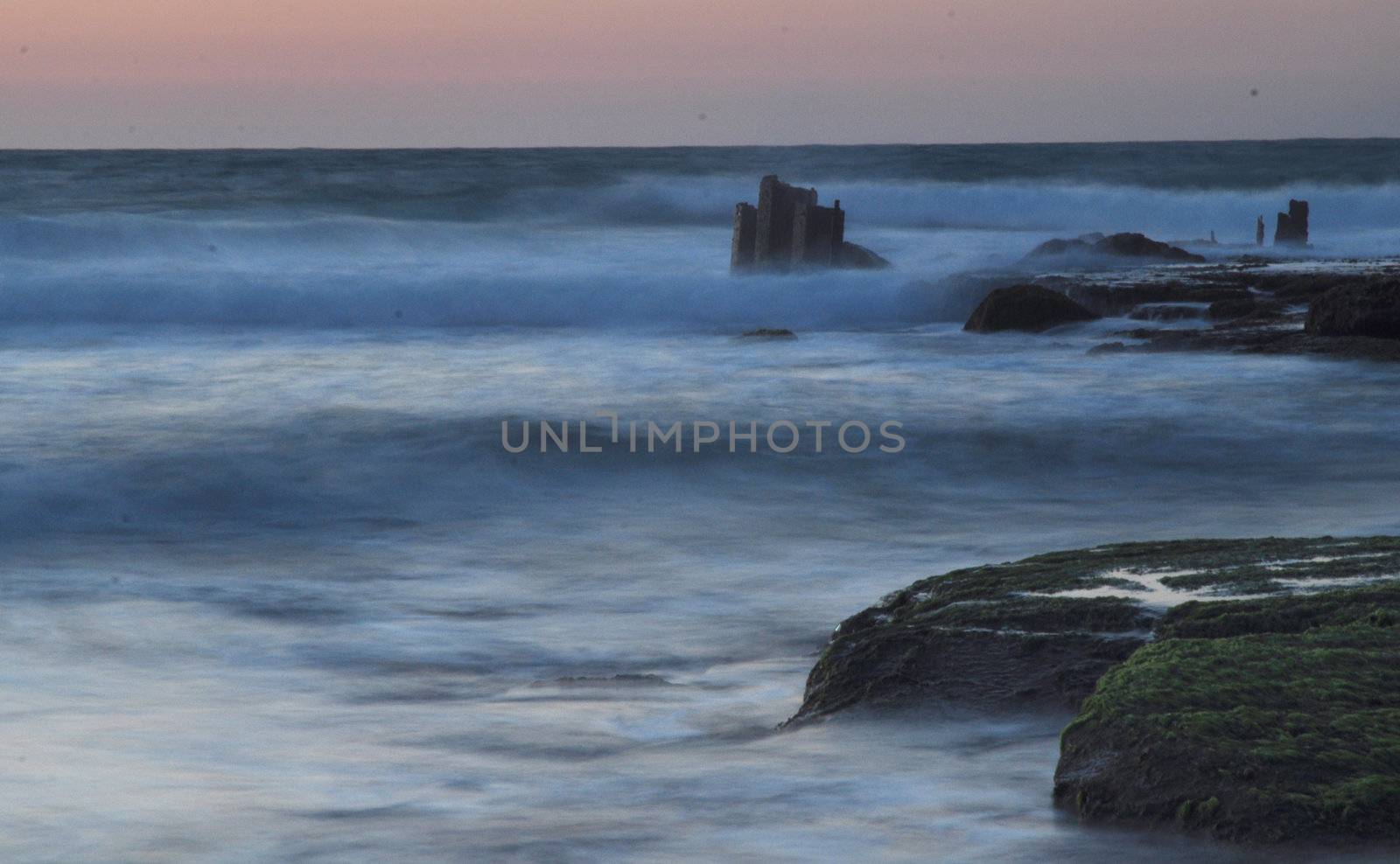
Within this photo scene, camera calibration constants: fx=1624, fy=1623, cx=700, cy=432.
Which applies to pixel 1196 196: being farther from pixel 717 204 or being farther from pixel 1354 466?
pixel 1354 466

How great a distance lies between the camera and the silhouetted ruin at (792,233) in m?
19.2

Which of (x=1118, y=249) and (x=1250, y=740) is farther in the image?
(x=1118, y=249)

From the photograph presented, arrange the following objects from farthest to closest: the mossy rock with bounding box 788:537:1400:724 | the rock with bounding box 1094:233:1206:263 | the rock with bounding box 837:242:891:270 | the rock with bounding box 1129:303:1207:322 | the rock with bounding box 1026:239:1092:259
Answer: the rock with bounding box 1026:239:1092:259 → the rock with bounding box 1094:233:1206:263 → the rock with bounding box 837:242:891:270 → the rock with bounding box 1129:303:1207:322 → the mossy rock with bounding box 788:537:1400:724

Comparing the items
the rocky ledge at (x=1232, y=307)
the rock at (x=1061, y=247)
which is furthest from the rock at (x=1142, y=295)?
the rock at (x=1061, y=247)

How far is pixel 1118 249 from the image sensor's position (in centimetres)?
2102

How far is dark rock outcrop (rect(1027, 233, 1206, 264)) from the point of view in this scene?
20.6 m

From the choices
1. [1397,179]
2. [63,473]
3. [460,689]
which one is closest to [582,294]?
[63,473]

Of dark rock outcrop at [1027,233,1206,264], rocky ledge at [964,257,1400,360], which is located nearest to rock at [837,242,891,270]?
rocky ledge at [964,257,1400,360]

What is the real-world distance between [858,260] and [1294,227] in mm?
9140

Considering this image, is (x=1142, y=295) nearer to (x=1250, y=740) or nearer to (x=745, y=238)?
(x=745, y=238)

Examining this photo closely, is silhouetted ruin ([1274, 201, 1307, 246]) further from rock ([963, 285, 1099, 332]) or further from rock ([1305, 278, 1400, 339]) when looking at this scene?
rock ([1305, 278, 1400, 339])

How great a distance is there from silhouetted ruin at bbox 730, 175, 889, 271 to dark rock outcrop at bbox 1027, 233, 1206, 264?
330 cm

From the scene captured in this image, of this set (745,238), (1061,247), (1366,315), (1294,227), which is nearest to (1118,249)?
(1061,247)

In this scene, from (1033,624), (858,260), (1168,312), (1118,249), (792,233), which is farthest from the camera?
(1118,249)
